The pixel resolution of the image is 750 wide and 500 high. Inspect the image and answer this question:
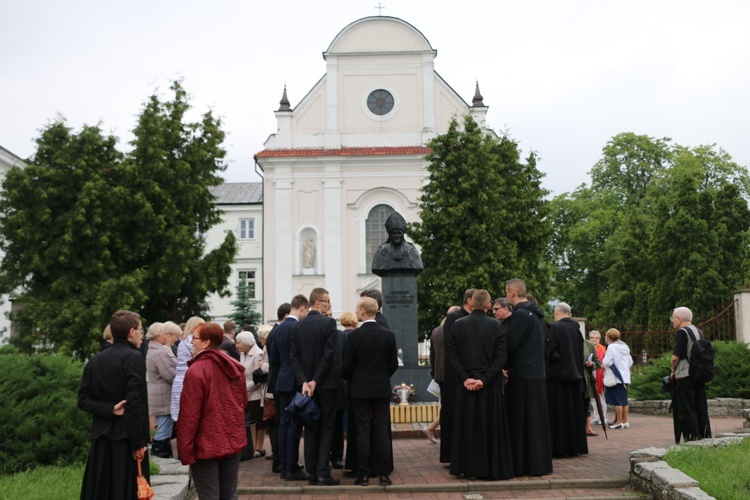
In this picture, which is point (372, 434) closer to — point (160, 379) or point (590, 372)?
point (160, 379)

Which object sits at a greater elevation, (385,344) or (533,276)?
(533,276)

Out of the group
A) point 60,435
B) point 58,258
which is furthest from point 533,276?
point 60,435

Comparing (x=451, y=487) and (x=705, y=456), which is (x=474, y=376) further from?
(x=705, y=456)

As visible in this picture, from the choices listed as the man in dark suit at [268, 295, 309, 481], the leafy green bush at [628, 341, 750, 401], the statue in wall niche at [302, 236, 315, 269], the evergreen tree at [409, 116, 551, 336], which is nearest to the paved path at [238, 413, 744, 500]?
the man in dark suit at [268, 295, 309, 481]

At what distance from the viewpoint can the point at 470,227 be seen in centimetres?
2966

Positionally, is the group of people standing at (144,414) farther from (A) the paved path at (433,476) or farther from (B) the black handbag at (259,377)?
(B) the black handbag at (259,377)

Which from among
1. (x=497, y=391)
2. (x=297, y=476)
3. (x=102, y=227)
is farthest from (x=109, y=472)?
(x=102, y=227)

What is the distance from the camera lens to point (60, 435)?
862 centimetres

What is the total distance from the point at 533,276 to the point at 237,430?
25.5 meters

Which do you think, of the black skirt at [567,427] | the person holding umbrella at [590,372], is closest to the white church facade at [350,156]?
the person holding umbrella at [590,372]

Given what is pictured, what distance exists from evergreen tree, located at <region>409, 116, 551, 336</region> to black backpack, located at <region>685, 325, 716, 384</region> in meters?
19.2

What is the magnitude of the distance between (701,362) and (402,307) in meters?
5.77

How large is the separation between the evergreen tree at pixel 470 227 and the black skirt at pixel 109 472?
75.3 ft

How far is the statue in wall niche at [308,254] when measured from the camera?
38.5 metres
